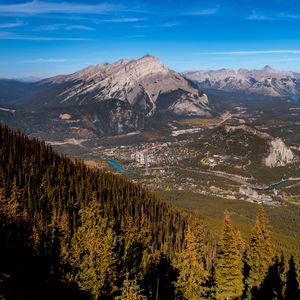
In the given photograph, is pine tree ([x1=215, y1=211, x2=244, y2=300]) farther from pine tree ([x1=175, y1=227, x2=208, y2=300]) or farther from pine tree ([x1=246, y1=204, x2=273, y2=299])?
pine tree ([x1=175, y1=227, x2=208, y2=300])

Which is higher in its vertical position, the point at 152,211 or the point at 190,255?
the point at 190,255

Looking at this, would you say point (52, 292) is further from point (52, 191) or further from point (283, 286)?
point (52, 191)

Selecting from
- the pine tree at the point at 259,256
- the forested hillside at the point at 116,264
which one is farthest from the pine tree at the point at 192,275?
the pine tree at the point at 259,256

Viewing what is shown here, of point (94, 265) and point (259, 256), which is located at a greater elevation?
point (94, 265)

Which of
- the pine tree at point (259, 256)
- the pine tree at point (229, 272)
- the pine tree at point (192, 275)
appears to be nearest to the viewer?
the pine tree at point (192, 275)

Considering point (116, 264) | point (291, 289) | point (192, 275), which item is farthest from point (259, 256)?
point (116, 264)

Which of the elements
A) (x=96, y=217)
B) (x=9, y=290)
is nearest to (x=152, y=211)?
(x=96, y=217)

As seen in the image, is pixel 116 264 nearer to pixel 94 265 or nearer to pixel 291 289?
pixel 94 265

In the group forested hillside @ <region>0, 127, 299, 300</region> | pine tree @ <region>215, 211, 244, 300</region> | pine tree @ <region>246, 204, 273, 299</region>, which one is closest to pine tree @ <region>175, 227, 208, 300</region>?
forested hillside @ <region>0, 127, 299, 300</region>

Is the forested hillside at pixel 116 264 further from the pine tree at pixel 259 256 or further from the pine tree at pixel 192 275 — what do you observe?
the pine tree at pixel 192 275
